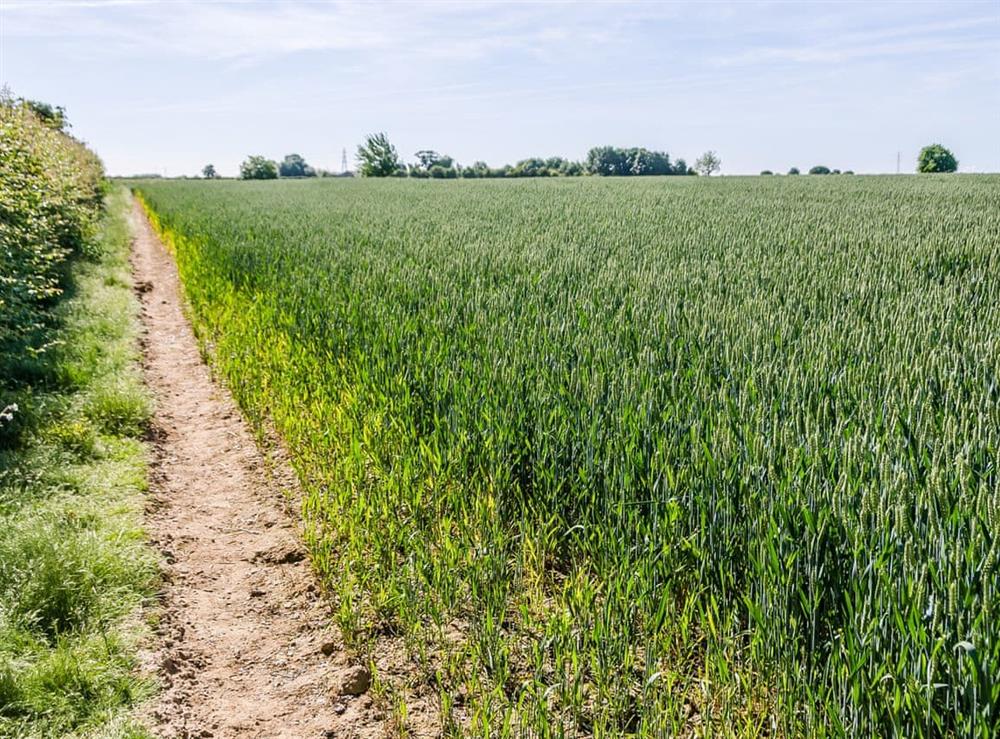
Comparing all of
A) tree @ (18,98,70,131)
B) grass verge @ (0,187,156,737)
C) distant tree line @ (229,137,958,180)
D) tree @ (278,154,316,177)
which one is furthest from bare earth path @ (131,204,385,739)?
tree @ (278,154,316,177)

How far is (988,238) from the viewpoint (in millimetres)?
9125

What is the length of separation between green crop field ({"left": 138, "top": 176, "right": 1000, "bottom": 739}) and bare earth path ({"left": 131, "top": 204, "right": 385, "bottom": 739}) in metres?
0.25

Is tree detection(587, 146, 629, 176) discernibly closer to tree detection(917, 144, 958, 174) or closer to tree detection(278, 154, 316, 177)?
tree detection(917, 144, 958, 174)

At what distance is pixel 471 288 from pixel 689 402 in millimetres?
3615

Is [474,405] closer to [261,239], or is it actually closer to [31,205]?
[31,205]

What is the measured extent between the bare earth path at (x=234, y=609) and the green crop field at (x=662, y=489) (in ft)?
0.81

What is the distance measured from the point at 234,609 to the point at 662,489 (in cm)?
223

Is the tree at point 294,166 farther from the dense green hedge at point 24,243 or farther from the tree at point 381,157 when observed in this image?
the dense green hedge at point 24,243

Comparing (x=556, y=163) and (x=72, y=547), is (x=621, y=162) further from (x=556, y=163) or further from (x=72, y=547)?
(x=72, y=547)

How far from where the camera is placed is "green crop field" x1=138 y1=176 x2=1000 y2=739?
7.09 feet

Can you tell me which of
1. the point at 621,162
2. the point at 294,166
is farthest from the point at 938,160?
the point at 294,166

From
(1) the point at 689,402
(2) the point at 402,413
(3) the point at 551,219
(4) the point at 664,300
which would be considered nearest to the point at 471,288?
(4) the point at 664,300

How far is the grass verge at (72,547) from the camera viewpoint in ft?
9.59

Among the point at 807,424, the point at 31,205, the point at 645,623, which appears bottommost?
the point at 645,623
